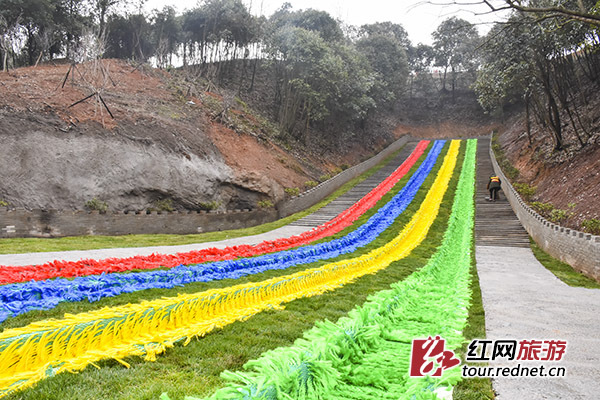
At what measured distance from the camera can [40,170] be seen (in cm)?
1412

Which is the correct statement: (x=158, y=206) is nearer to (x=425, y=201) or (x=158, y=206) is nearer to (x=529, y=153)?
(x=425, y=201)

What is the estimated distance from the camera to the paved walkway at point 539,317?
10.5 ft

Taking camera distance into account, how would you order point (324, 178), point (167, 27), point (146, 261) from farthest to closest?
1. point (167, 27)
2. point (324, 178)
3. point (146, 261)

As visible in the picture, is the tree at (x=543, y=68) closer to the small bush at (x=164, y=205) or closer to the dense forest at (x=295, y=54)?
the dense forest at (x=295, y=54)

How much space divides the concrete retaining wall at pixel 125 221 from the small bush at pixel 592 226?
12.0 meters

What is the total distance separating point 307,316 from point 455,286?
343cm

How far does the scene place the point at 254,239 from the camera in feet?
45.8

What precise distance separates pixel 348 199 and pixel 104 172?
40.4ft

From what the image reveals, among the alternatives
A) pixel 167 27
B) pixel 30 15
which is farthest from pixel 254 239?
pixel 167 27

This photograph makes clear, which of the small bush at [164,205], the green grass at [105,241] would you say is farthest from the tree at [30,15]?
the green grass at [105,241]

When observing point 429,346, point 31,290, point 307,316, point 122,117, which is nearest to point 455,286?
point 307,316

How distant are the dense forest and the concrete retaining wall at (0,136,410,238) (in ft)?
30.6

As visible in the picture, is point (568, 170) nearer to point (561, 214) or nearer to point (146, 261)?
point (561, 214)

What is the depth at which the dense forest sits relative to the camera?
71.2 ft
